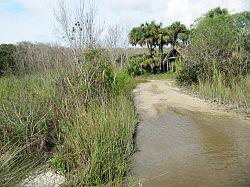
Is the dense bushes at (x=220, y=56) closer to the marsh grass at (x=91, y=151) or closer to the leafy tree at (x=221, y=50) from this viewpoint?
the leafy tree at (x=221, y=50)

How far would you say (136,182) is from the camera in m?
5.50

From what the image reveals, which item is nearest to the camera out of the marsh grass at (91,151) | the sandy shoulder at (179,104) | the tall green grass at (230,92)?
the marsh grass at (91,151)

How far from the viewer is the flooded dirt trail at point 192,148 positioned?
5.89 metres

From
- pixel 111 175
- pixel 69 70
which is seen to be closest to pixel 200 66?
pixel 69 70

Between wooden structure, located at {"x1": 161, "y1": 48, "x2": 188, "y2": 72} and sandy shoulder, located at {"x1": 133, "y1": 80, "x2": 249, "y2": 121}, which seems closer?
sandy shoulder, located at {"x1": 133, "y1": 80, "x2": 249, "y2": 121}

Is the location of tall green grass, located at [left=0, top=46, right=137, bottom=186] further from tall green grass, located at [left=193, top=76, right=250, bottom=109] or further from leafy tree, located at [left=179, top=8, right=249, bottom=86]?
leafy tree, located at [left=179, top=8, right=249, bottom=86]

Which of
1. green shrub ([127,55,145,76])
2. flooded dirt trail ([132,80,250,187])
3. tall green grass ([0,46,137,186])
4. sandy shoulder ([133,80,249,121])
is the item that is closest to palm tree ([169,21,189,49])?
green shrub ([127,55,145,76])

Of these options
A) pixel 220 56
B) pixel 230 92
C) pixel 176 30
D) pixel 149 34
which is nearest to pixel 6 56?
pixel 220 56

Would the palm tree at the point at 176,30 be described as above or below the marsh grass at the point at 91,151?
above

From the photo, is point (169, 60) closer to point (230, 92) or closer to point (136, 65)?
point (136, 65)

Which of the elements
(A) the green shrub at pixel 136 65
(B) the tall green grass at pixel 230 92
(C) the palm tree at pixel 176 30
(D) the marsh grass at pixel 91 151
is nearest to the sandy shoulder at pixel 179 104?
(B) the tall green grass at pixel 230 92

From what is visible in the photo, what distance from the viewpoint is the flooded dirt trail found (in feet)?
19.3

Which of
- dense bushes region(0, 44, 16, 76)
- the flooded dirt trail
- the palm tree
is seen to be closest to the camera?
the flooded dirt trail

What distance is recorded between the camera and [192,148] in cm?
757
